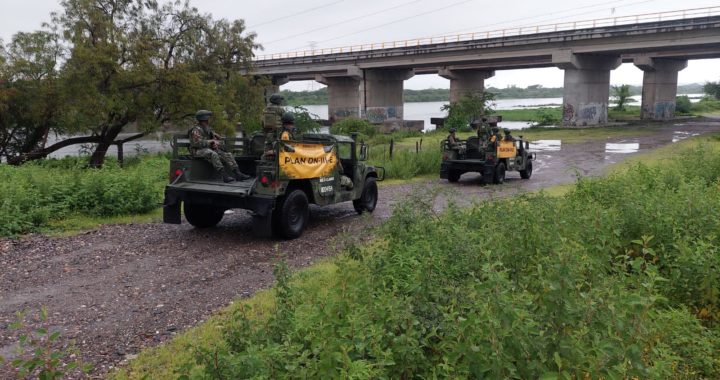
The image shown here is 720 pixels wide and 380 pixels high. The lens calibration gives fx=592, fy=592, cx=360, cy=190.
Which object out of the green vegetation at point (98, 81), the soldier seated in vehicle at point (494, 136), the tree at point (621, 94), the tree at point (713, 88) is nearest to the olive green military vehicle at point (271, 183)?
the soldier seated in vehicle at point (494, 136)

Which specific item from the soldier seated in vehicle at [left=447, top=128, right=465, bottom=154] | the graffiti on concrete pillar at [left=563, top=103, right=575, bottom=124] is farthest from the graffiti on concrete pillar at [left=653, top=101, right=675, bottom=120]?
the soldier seated in vehicle at [left=447, top=128, right=465, bottom=154]

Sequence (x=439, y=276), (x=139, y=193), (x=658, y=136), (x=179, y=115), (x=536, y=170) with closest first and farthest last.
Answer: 1. (x=439, y=276)
2. (x=139, y=193)
3. (x=536, y=170)
4. (x=179, y=115)
5. (x=658, y=136)

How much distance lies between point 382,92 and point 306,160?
Result: 53227 millimetres

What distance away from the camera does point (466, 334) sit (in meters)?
3.50

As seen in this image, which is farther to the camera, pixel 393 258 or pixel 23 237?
pixel 23 237

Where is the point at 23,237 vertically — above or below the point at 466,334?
below

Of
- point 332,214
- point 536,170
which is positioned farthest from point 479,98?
point 332,214

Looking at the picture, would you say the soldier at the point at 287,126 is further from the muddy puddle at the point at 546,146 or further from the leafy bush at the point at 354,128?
the leafy bush at the point at 354,128

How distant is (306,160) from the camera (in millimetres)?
9641

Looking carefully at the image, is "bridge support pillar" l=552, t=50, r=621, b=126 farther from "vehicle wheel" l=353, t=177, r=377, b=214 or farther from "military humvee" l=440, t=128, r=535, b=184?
"vehicle wheel" l=353, t=177, r=377, b=214

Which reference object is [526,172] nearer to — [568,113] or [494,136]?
[494,136]

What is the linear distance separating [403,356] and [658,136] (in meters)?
38.8

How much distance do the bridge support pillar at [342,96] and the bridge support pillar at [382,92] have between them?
6.79 metres

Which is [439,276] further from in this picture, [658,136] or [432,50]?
[432,50]
